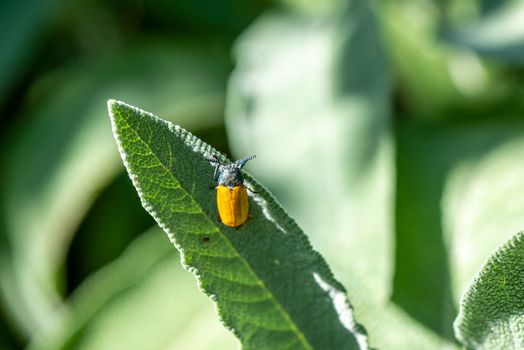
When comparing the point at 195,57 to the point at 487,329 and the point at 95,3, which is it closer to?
the point at 95,3

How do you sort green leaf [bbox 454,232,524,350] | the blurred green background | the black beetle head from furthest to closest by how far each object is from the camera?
the blurred green background, the black beetle head, green leaf [bbox 454,232,524,350]

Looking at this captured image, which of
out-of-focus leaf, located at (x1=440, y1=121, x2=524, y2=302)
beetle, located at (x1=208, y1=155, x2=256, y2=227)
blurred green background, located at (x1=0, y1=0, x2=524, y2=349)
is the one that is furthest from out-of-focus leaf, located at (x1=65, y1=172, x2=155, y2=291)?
beetle, located at (x1=208, y1=155, x2=256, y2=227)

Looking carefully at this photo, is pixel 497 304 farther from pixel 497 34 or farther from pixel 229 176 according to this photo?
pixel 497 34

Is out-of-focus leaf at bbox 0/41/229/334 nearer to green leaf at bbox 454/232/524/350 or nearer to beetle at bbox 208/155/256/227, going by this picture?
beetle at bbox 208/155/256/227

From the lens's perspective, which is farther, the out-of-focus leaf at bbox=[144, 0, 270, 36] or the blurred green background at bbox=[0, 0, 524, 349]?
the out-of-focus leaf at bbox=[144, 0, 270, 36]


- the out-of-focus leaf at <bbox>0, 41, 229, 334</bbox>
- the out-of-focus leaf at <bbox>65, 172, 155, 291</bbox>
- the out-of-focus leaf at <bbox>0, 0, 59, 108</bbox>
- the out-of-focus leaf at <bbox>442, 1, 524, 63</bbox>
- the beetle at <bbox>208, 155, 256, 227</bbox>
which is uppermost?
the out-of-focus leaf at <bbox>0, 0, 59, 108</bbox>

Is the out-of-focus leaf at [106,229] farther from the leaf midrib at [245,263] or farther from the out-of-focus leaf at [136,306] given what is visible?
the leaf midrib at [245,263]

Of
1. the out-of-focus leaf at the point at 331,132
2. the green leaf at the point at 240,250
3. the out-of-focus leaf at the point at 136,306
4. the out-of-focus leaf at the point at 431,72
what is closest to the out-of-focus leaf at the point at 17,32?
the out-of-focus leaf at the point at 331,132

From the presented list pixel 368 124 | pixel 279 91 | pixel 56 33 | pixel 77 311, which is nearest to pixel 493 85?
pixel 368 124
